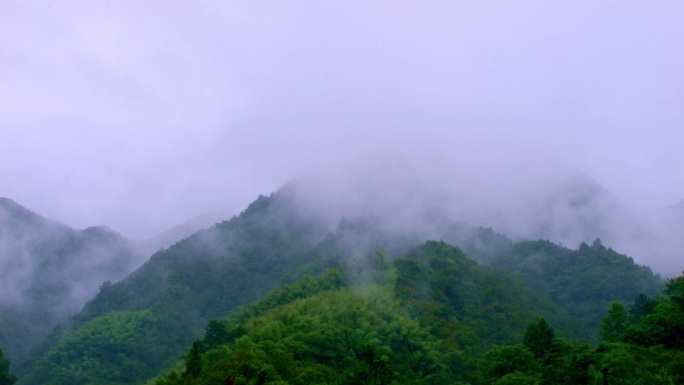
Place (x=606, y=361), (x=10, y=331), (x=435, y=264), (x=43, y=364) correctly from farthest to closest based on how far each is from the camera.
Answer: (x=10, y=331), (x=435, y=264), (x=43, y=364), (x=606, y=361)

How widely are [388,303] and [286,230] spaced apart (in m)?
29.7

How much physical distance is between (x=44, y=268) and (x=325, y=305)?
45.0m

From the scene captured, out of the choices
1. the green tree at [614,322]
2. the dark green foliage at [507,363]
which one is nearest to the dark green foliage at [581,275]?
the green tree at [614,322]

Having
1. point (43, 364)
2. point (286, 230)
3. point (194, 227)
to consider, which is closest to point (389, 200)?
point (286, 230)

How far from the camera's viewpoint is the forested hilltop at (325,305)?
27156 mm

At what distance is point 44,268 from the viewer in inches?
2618

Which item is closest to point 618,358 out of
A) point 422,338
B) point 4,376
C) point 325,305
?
point 422,338

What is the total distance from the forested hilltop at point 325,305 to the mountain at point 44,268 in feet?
24.8

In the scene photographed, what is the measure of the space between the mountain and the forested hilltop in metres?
7.56

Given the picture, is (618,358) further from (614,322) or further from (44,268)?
(44,268)

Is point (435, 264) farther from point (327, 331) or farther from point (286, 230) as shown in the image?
point (286, 230)

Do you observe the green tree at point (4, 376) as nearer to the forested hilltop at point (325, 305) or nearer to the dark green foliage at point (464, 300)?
the forested hilltop at point (325, 305)

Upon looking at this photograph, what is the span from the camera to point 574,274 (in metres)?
55.8

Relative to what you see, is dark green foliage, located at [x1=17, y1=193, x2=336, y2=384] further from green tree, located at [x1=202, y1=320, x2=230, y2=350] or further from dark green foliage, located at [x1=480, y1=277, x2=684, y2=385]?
dark green foliage, located at [x1=480, y1=277, x2=684, y2=385]
